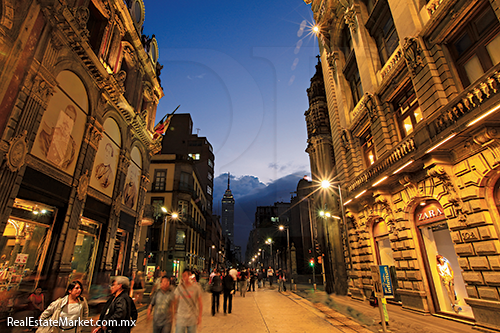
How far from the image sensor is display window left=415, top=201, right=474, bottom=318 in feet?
33.7

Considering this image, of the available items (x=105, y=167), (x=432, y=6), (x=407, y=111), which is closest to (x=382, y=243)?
(x=407, y=111)

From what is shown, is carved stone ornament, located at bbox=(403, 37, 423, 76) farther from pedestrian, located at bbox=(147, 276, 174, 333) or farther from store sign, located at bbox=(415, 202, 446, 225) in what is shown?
pedestrian, located at bbox=(147, 276, 174, 333)

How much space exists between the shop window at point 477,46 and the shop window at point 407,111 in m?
2.46

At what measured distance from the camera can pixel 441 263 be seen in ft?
35.4

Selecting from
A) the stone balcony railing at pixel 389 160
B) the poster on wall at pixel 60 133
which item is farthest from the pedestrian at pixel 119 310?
the stone balcony railing at pixel 389 160

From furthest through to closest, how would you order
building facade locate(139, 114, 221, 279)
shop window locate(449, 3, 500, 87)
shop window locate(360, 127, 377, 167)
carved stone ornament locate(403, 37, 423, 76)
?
1. building facade locate(139, 114, 221, 279)
2. shop window locate(360, 127, 377, 167)
3. carved stone ornament locate(403, 37, 423, 76)
4. shop window locate(449, 3, 500, 87)

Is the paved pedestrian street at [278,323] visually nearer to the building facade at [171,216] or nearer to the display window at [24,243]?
the display window at [24,243]

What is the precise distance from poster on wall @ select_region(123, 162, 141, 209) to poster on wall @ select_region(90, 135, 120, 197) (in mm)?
2472

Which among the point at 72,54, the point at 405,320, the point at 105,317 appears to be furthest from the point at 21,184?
the point at 405,320

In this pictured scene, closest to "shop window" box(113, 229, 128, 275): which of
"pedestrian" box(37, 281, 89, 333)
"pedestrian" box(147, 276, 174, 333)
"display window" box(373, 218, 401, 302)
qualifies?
"pedestrian" box(37, 281, 89, 333)

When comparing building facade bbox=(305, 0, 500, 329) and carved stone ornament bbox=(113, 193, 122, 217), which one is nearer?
building facade bbox=(305, 0, 500, 329)

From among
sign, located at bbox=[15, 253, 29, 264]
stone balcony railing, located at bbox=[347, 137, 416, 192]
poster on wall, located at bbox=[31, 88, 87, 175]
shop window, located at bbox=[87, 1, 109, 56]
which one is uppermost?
shop window, located at bbox=[87, 1, 109, 56]

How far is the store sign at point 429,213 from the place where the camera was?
10.8 m

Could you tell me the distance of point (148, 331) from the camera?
26.0 ft
